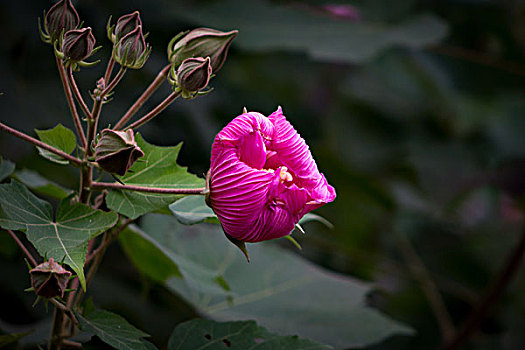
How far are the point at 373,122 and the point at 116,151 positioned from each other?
190 cm

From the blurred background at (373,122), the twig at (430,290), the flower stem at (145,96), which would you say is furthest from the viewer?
the twig at (430,290)

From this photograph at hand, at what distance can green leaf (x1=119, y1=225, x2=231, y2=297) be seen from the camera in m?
0.86

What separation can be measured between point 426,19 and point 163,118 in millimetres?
863

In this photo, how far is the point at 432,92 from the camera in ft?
7.63

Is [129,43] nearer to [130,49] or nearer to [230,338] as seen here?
[130,49]

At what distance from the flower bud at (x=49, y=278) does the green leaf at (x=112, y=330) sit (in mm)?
68

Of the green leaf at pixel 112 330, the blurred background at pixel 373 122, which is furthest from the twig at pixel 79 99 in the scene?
the blurred background at pixel 373 122

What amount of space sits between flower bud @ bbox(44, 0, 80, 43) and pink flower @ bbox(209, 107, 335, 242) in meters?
0.23

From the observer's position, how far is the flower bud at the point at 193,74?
63cm

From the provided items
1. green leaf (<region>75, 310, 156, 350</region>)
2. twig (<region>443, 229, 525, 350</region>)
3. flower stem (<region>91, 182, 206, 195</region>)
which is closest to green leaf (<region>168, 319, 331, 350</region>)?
green leaf (<region>75, 310, 156, 350</region>)

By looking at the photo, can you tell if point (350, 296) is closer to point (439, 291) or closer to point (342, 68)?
point (439, 291)

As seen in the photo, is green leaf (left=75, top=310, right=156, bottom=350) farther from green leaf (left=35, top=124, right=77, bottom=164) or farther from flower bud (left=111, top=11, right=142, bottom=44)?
flower bud (left=111, top=11, right=142, bottom=44)

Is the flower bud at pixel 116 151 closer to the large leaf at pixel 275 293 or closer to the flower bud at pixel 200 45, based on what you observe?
the flower bud at pixel 200 45

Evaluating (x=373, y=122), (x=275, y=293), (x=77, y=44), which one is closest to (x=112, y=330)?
(x=77, y=44)
